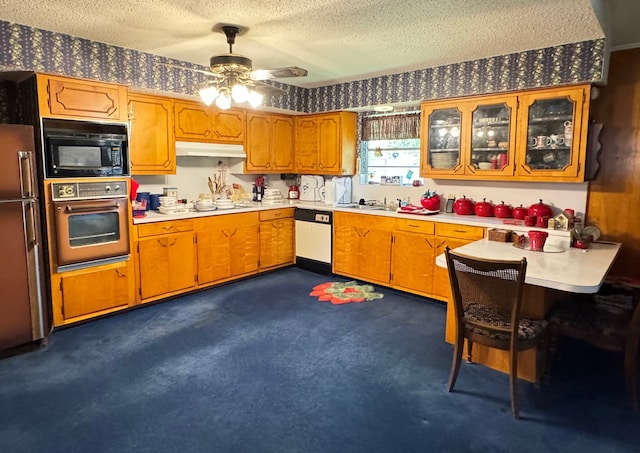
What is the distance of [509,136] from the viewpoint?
3967mm

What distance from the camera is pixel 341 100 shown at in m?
5.27

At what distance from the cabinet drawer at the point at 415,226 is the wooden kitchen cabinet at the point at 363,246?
0.37ft

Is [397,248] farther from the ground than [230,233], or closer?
closer

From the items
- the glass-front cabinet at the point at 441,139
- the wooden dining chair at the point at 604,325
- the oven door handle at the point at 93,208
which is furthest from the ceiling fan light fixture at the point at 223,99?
the wooden dining chair at the point at 604,325

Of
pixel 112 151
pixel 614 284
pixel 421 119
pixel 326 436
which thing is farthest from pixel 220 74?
pixel 614 284

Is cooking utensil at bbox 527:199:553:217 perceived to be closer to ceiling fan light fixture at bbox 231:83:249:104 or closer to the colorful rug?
the colorful rug

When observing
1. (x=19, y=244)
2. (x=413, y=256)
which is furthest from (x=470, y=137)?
(x=19, y=244)

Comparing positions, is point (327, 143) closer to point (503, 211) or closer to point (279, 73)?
point (503, 211)

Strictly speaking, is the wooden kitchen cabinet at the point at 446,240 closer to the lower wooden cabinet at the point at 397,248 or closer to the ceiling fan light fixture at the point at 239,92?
the lower wooden cabinet at the point at 397,248

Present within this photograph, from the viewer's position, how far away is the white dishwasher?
5.28m

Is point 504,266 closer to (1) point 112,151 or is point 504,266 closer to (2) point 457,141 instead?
(2) point 457,141

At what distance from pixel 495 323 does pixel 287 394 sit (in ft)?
4.48

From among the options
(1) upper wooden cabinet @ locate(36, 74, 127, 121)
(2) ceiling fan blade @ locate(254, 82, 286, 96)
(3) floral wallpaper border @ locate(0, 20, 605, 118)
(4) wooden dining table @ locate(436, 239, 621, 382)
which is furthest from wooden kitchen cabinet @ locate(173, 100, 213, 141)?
(4) wooden dining table @ locate(436, 239, 621, 382)

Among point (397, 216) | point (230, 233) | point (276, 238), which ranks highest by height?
point (397, 216)
